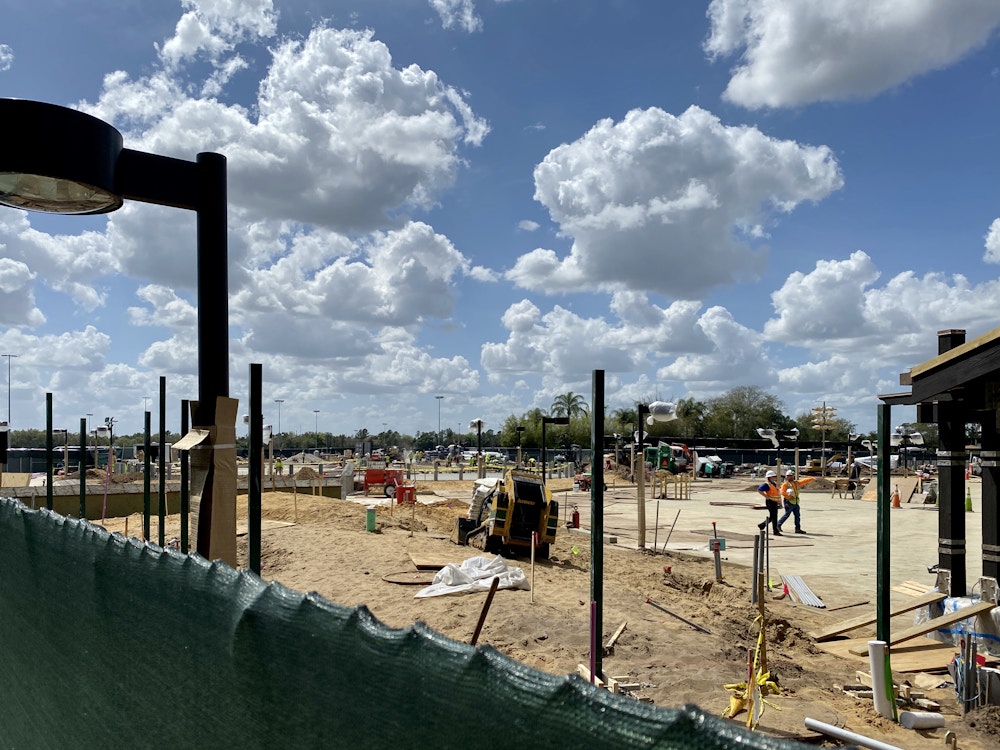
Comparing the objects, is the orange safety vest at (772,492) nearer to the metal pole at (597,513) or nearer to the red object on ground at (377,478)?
the metal pole at (597,513)

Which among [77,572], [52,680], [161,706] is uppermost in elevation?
[77,572]

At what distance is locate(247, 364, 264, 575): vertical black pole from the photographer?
4.68 meters

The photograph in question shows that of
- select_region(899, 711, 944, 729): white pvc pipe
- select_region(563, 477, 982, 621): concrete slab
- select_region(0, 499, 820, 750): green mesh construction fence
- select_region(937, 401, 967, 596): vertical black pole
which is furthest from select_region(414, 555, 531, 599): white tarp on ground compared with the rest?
select_region(0, 499, 820, 750): green mesh construction fence

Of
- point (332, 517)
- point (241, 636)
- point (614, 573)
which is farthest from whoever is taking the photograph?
point (332, 517)

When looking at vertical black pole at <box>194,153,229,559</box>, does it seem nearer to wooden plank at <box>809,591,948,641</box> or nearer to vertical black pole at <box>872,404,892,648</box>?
vertical black pole at <box>872,404,892,648</box>

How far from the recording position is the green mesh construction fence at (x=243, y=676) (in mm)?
1511

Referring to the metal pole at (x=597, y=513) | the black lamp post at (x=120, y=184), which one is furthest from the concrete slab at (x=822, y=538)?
the black lamp post at (x=120, y=184)

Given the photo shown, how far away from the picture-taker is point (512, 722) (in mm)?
1565

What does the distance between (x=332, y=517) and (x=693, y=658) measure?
47.4 ft

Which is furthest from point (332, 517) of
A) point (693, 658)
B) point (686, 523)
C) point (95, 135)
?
point (95, 135)

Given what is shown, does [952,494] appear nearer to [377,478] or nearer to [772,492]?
[772,492]

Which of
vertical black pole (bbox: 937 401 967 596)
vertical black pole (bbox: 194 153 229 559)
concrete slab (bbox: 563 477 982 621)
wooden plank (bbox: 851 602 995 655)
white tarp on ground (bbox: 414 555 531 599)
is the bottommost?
concrete slab (bbox: 563 477 982 621)

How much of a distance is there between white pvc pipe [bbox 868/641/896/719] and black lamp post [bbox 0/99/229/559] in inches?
209

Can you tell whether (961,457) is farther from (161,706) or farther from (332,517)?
(332,517)
